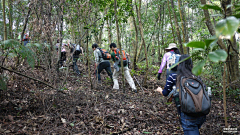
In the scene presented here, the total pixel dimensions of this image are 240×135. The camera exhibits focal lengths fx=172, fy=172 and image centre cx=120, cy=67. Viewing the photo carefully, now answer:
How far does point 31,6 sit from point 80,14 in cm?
158

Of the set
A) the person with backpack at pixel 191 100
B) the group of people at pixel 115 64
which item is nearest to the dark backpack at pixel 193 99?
the person with backpack at pixel 191 100

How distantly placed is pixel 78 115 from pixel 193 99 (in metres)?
2.59

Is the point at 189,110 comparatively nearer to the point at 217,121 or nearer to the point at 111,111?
the point at 111,111

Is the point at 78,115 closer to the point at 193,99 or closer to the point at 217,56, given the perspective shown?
the point at 193,99

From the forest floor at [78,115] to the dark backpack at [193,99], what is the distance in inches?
67.8

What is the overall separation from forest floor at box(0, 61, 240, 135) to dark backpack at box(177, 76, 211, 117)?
1.72 metres

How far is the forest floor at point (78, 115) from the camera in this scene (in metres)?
3.35

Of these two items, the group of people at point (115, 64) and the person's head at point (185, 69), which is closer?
the person's head at point (185, 69)

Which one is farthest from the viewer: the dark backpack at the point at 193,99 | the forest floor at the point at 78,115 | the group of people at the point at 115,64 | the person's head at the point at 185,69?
the group of people at the point at 115,64

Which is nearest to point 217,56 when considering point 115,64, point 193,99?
point 193,99

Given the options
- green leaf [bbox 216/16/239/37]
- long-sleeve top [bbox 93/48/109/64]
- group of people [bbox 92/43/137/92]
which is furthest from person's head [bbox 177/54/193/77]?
long-sleeve top [bbox 93/48/109/64]

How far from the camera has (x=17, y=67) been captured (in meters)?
4.27

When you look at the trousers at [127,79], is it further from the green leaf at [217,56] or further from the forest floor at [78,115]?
the green leaf at [217,56]

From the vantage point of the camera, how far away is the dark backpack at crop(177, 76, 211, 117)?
2449 mm
